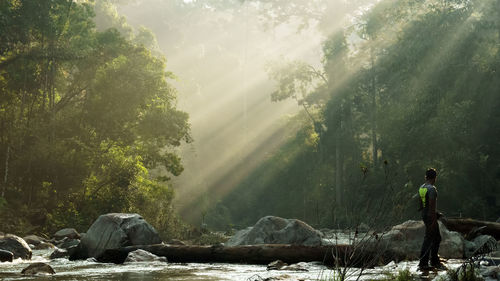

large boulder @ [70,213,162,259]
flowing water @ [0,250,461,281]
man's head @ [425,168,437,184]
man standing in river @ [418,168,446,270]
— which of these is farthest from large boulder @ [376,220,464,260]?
large boulder @ [70,213,162,259]

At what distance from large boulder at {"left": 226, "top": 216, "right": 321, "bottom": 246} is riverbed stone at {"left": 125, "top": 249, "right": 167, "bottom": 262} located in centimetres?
277

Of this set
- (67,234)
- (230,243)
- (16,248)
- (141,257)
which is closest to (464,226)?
(230,243)

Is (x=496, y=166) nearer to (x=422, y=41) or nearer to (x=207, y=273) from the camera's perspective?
(x=422, y=41)

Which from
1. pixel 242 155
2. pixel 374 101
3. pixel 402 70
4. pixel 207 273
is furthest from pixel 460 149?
pixel 242 155

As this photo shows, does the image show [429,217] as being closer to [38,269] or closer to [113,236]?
[38,269]

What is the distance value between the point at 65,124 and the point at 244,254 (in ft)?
53.2

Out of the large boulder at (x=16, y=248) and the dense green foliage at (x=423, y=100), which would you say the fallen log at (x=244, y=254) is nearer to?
the large boulder at (x=16, y=248)

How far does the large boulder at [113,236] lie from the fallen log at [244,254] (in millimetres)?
696

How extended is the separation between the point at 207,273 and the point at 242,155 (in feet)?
139

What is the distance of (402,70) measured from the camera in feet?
95.9

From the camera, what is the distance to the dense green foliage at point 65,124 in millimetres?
22438

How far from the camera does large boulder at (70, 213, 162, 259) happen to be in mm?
12930

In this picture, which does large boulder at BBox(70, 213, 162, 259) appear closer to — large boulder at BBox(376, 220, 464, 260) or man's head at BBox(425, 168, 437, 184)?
large boulder at BBox(376, 220, 464, 260)

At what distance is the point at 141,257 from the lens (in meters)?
11.5
